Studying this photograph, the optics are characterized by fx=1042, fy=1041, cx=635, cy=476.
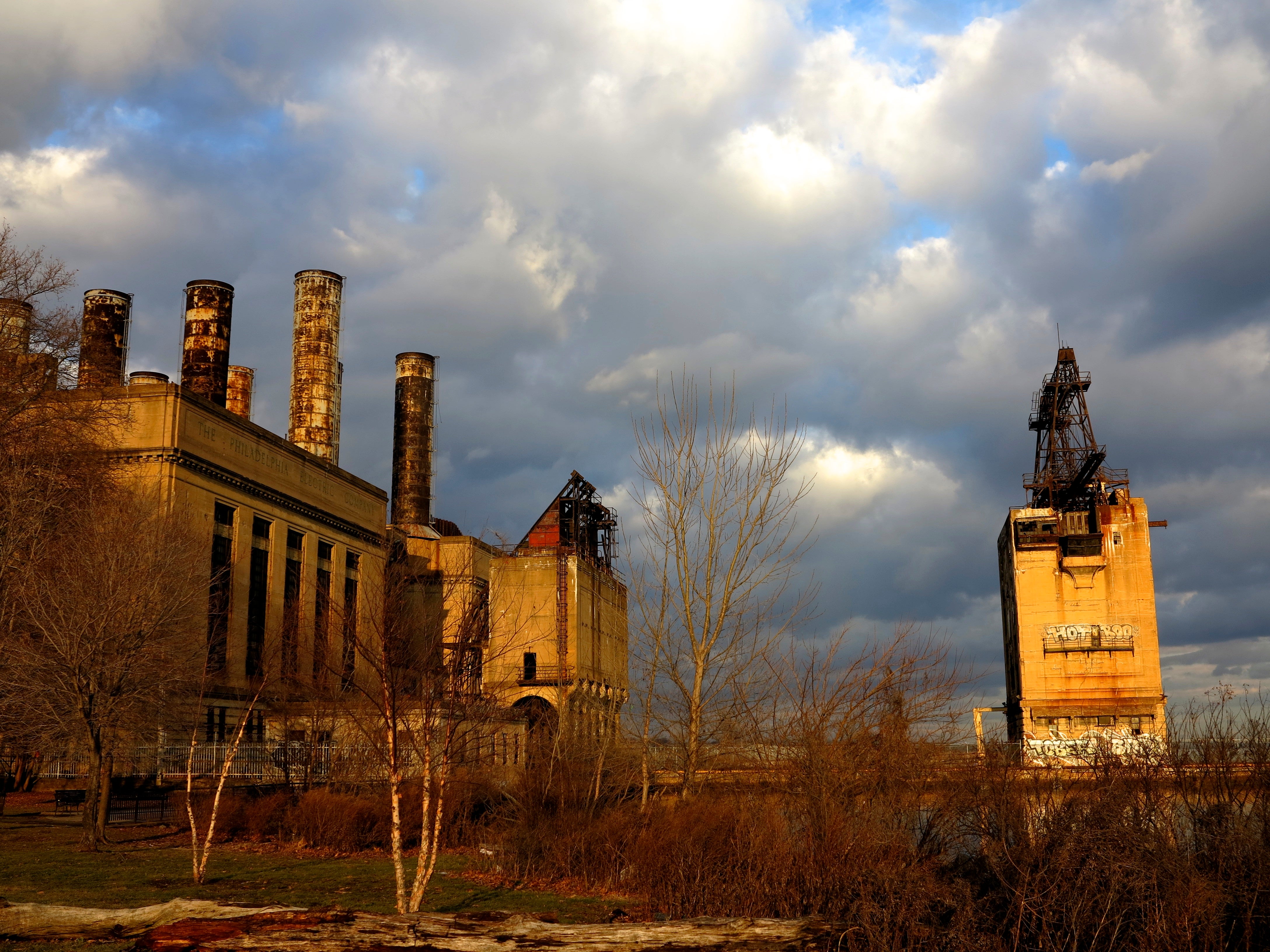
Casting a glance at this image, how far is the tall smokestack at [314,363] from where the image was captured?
55.7 m

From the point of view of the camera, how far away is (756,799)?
17156 millimetres

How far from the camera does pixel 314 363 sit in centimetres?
5584

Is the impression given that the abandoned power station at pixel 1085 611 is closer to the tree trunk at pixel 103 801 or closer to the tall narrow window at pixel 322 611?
the tall narrow window at pixel 322 611

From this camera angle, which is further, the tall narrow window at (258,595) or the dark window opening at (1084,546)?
the dark window opening at (1084,546)

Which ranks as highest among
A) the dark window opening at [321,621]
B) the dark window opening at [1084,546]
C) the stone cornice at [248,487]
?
the stone cornice at [248,487]

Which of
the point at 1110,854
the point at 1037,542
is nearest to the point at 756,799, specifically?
the point at 1110,854

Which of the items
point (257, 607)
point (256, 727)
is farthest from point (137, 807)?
point (257, 607)

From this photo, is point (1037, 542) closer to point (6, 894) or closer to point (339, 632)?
point (339, 632)

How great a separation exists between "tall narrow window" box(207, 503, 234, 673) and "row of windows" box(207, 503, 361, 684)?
32 millimetres

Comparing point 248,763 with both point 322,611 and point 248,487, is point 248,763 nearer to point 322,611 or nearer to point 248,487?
point 322,611

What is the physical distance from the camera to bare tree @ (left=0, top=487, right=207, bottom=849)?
20.1 metres

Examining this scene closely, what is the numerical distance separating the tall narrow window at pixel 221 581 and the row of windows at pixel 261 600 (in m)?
0.03

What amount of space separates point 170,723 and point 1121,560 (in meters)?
48.9

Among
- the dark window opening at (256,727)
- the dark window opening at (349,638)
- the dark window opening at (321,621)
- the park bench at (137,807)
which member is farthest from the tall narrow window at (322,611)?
the park bench at (137,807)
